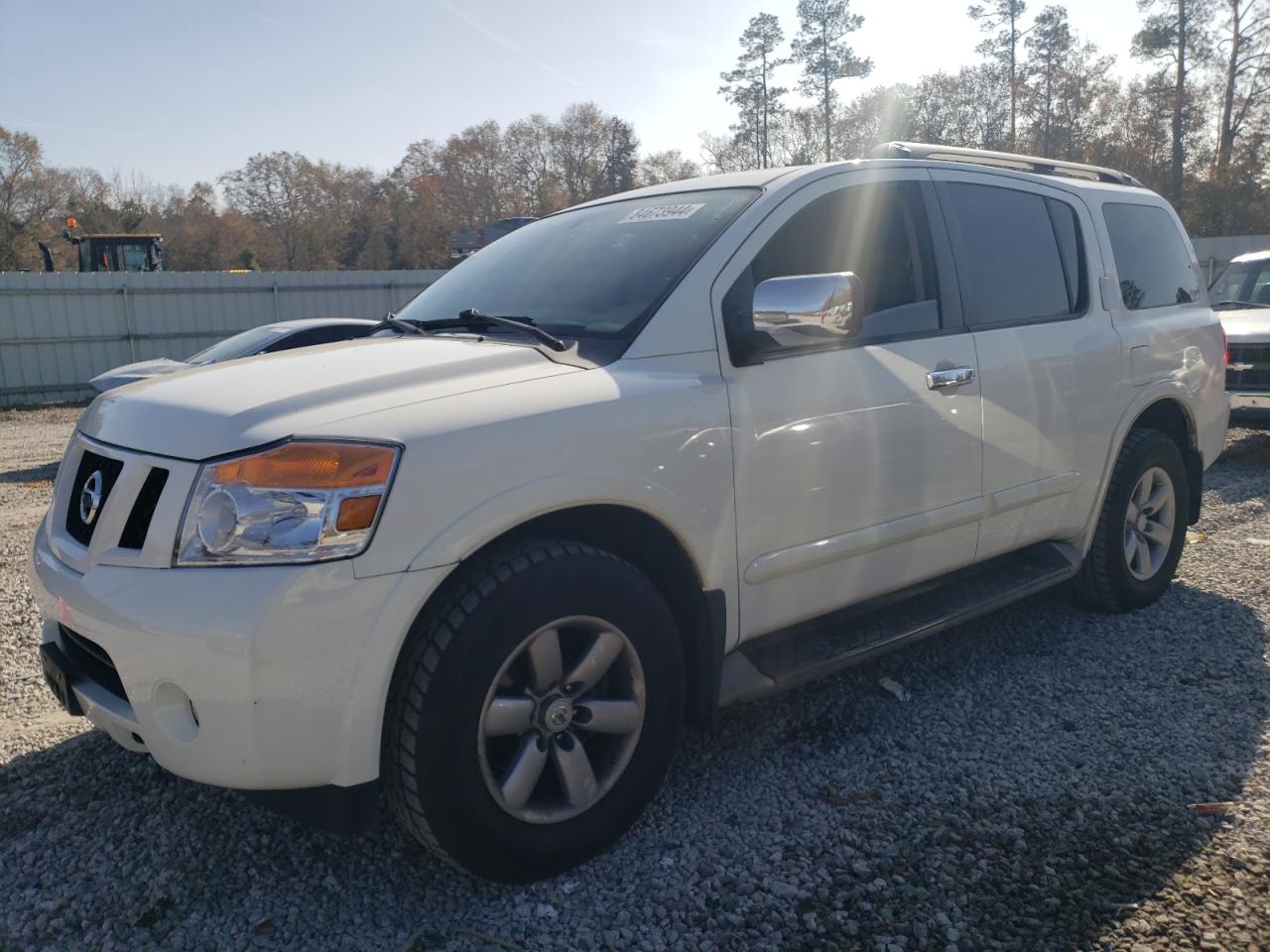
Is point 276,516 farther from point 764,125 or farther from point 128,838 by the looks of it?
point 764,125

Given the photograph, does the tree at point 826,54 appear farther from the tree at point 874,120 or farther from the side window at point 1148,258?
the side window at point 1148,258

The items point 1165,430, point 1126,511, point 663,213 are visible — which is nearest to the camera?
point 663,213

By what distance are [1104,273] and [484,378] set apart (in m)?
3.09

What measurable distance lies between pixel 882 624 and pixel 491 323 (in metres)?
1.64

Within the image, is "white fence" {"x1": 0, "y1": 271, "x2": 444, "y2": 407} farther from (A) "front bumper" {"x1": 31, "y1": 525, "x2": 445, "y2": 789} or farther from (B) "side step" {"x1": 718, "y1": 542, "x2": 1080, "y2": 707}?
(B) "side step" {"x1": 718, "y1": 542, "x2": 1080, "y2": 707}

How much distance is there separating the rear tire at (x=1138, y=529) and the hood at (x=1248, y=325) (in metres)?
4.78

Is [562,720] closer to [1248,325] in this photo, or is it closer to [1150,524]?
[1150,524]

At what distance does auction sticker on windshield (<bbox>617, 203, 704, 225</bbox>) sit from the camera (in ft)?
10.7

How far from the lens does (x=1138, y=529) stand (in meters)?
4.64

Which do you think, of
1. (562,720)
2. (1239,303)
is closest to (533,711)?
(562,720)

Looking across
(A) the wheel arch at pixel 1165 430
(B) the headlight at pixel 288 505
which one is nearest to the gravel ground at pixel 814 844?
(A) the wheel arch at pixel 1165 430

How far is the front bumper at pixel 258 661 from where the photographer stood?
2.10 metres

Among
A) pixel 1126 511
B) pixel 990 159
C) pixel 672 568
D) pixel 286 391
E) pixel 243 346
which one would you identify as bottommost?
pixel 1126 511

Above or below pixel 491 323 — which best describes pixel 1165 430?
below
